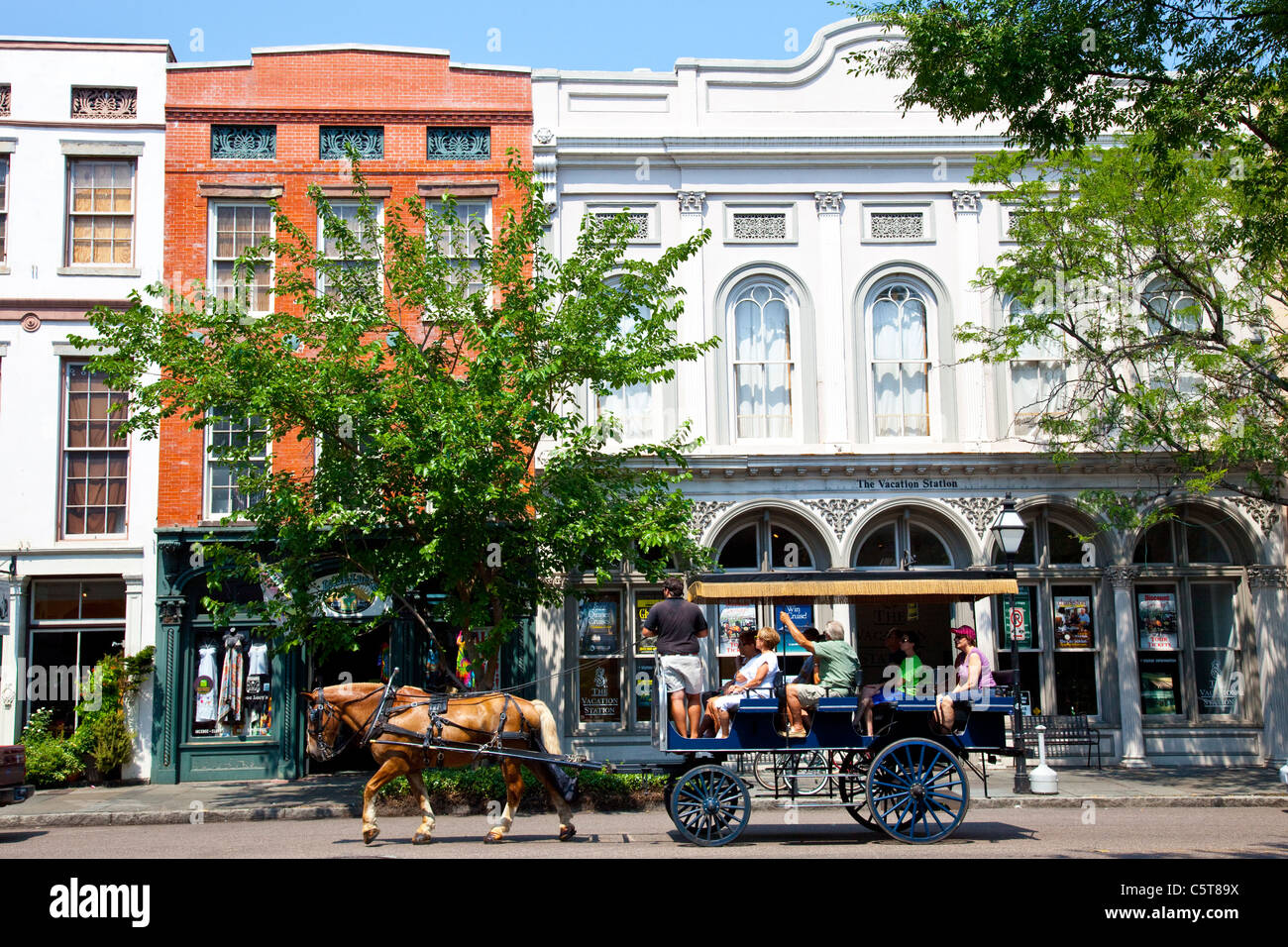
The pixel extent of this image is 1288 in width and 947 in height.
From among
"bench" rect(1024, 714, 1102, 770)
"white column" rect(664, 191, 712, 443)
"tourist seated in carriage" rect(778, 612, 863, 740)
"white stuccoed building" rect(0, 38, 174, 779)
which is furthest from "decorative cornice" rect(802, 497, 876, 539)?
"white stuccoed building" rect(0, 38, 174, 779)

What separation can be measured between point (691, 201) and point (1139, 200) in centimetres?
761

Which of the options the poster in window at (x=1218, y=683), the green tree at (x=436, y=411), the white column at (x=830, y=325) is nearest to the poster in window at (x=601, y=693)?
the green tree at (x=436, y=411)

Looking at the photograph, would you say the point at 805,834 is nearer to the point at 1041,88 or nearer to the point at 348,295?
the point at 1041,88

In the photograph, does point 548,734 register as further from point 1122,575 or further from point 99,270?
point 99,270

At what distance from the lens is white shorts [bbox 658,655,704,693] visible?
10586 millimetres

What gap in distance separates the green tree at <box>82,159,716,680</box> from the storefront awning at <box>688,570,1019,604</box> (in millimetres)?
2923

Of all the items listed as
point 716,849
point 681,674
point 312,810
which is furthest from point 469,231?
point 716,849

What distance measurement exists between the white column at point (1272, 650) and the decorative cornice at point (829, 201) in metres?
9.85

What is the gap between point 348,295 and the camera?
16375 mm

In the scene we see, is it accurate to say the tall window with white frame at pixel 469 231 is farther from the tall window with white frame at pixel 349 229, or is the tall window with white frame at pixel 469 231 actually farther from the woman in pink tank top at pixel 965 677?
the woman in pink tank top at pixel 965 677

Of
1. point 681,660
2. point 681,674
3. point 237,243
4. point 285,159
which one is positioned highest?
point 285,159

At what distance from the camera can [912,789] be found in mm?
10203

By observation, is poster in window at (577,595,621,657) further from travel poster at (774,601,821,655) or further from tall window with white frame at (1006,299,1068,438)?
tall window with white frame at (1006,299,1068,438)
